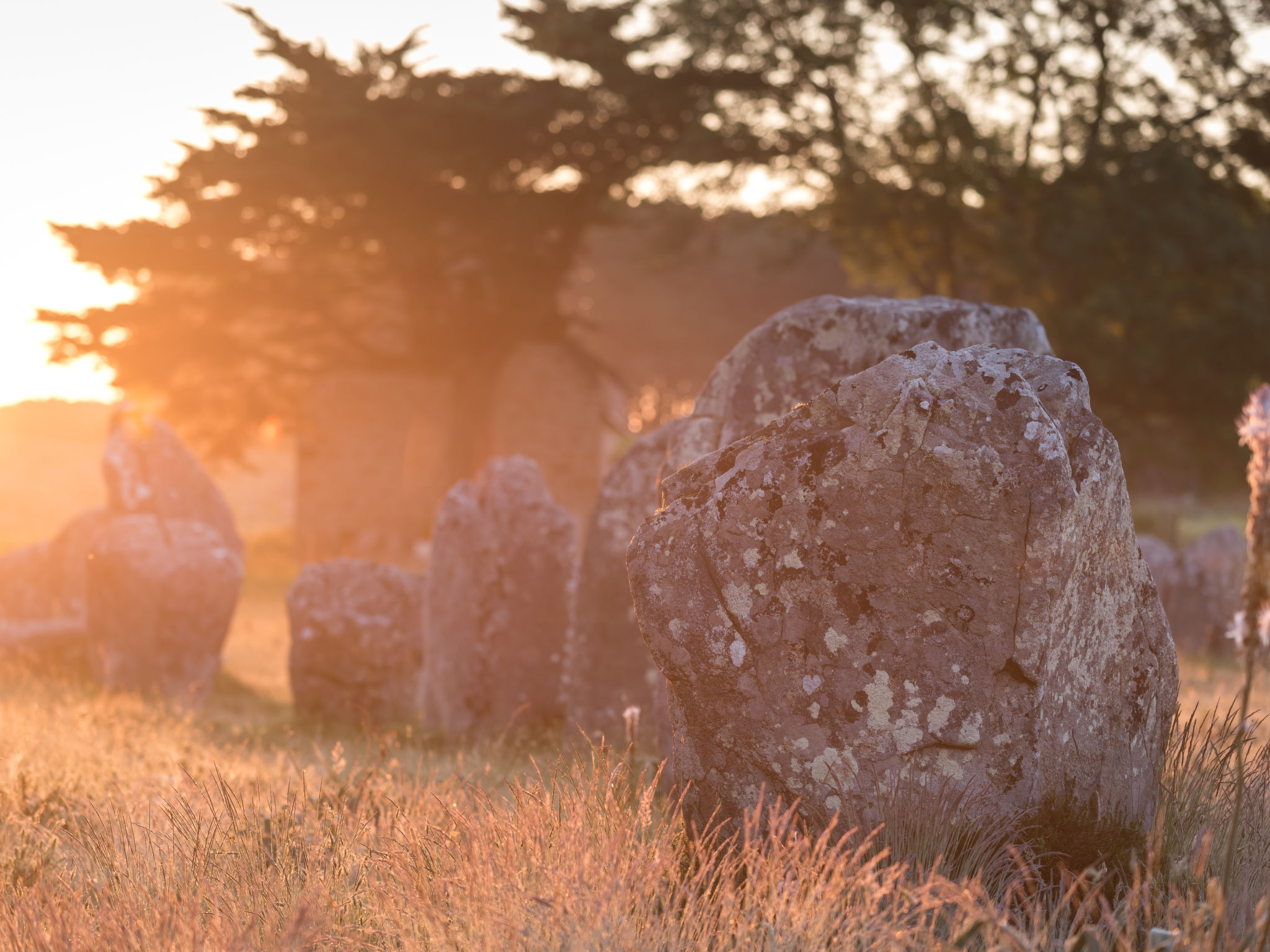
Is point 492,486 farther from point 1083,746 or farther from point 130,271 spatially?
point 130,271

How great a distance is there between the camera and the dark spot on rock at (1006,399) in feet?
11.7

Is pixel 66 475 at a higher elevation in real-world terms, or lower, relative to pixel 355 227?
lower

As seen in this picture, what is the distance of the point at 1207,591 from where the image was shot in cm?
1191

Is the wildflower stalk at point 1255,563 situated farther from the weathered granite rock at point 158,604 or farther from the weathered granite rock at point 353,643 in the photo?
the weathered granite rock at point 158,604

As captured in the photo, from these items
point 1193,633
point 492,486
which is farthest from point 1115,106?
point 492,486

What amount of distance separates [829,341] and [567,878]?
3.20 meters

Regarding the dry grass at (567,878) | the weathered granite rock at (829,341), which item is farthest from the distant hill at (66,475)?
the dry grass at (567,878)

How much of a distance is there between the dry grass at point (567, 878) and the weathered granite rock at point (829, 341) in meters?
2.01

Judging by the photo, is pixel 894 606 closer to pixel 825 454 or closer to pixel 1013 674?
pixel 1013 674

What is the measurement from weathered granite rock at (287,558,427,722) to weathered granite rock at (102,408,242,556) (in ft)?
5.66

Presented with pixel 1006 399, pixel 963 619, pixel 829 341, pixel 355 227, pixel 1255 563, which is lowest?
pixel 963 619


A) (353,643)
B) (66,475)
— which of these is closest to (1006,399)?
(353,643)

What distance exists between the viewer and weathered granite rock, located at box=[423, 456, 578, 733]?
7688 mm

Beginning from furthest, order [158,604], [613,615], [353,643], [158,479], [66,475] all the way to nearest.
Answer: [66,475], [158,479], [158,604], [353,643], [613,615]
